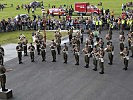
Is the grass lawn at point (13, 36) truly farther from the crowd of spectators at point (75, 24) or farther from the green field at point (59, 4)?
the green field at point (59, 4)

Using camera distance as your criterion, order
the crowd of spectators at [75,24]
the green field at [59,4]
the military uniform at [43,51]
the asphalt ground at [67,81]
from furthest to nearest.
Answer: the green field at [59,4]
the crowd of spectators at [75,24]
the military uniform at [43,51]
the asphalt ground at [67,81]

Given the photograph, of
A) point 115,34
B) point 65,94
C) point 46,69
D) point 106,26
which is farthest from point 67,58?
point 106,26

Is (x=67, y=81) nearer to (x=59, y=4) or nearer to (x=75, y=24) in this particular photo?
(x=75, y=24)

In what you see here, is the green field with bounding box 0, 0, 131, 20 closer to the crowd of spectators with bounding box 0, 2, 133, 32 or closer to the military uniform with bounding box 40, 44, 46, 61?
the crowd of spectators with bounding box 0, 2, 133, 32

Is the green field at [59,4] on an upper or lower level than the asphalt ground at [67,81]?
upper

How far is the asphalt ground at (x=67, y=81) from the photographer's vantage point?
56.5 feet

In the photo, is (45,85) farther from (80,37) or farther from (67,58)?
(80,37)

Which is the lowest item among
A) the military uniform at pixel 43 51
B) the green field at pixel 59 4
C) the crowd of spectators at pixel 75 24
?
the military uniform at pixel 43 51

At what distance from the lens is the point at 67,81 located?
63.8 ft

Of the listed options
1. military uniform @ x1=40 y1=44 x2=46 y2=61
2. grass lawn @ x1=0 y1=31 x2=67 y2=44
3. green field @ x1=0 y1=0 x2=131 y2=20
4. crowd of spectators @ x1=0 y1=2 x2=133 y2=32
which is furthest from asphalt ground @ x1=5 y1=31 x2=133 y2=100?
green field @ x1=0 y1=0 x2=131 y2=20

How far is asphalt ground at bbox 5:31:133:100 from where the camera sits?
17.2 m

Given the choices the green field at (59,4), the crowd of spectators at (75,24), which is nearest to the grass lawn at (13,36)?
the crowd of spectators at (75,24)

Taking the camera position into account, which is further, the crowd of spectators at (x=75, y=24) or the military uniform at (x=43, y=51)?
the crowd of spectators at (x=75, y=24)

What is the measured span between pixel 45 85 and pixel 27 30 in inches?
802
